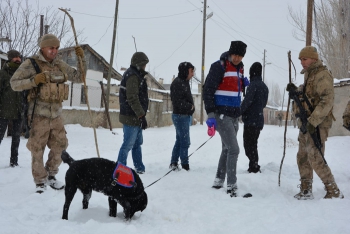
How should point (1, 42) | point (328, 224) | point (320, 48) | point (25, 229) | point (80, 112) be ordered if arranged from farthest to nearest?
point (320, 48) < point (80, 112) < point (1, 42) < point (328, 224) < point (25, 229)

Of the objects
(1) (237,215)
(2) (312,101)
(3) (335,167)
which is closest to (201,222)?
(1) (237,215)

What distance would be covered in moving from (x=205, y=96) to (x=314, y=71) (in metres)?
1.55

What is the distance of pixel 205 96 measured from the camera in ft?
14.8

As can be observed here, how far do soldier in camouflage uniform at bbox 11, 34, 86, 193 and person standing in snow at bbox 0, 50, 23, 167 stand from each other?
7.34ft

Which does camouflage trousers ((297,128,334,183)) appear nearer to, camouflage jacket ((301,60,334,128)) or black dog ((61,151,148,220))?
camouflage jacket ((301,60,334,128))

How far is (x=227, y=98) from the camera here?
4.59 meters

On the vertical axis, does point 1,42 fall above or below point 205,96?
above

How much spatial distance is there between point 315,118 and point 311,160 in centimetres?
57

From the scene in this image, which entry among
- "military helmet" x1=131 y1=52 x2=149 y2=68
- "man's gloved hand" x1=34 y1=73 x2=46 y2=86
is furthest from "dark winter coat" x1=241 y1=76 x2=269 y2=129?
"man's gloved hand" x1=34 y1=73 x2=46 y2=86

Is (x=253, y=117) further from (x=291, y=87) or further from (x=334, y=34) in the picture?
(x=334, y=34)

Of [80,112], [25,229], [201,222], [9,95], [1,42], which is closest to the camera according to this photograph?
[25,229]

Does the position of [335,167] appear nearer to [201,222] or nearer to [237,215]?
[237,215]

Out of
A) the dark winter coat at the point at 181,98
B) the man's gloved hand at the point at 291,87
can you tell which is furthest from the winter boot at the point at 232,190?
the dark winter coat at the point at 181,98

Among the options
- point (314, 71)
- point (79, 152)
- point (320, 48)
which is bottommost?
point (79, 152)
